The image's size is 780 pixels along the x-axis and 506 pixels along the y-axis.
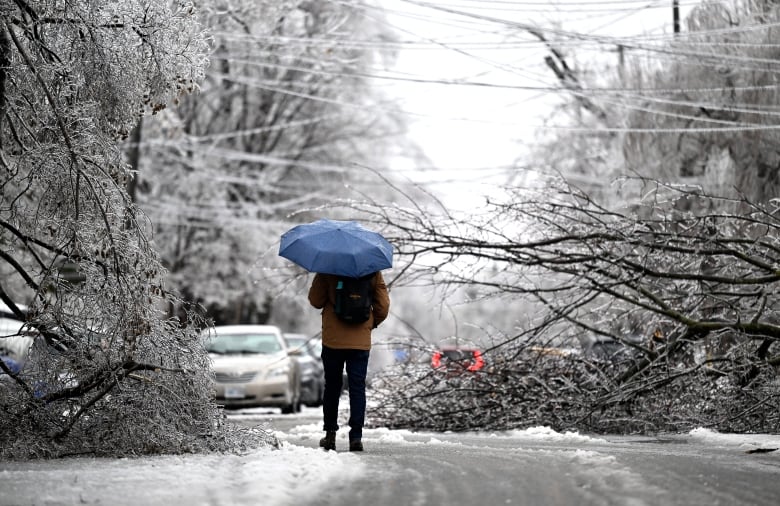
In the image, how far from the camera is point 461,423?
49.1 feet

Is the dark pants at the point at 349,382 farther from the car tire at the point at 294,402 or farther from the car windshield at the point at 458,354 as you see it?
the car tire at the point at 294,402

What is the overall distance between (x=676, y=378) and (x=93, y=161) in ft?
22.0

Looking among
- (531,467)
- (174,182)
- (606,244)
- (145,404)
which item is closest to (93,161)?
(145,404)

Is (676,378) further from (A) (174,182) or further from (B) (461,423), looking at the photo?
(A) (174,182)

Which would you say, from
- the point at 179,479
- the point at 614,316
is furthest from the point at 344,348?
the point at 614,316

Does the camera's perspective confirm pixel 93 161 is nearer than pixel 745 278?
Yes

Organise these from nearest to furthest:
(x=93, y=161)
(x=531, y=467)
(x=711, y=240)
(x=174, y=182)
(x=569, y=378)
→ (x=531, y=467) < (x=93, y=161) < (x=711, y=240) < (x=569, y=378) < (x=174, y=182)

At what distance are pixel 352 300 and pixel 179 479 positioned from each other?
2810 mm

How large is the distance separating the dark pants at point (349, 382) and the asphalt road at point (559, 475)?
13.6 inches

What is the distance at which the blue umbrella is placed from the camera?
10109 millimetres

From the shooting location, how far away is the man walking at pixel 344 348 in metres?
10.3

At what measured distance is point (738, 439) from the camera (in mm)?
12102

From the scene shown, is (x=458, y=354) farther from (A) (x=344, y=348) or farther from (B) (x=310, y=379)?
(B) (x=310, y=379)

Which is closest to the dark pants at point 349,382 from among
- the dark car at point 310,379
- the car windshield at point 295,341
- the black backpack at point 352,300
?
the black backpack at point 352,300
